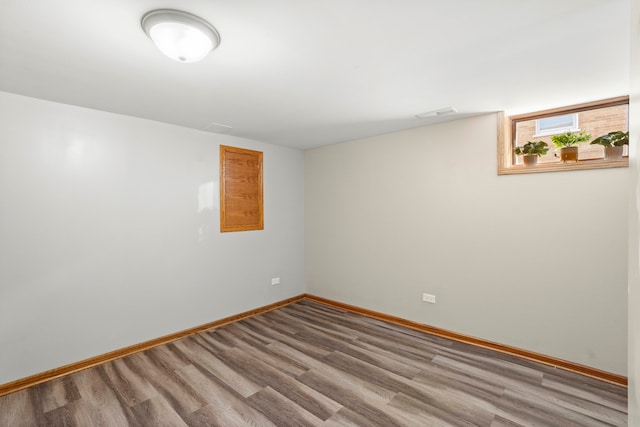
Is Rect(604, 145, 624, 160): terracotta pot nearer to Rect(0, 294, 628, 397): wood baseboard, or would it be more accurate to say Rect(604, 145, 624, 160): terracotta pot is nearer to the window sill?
the window sill

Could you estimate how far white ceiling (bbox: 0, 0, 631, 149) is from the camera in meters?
1.46

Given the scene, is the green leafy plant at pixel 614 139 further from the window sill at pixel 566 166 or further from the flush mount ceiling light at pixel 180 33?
the flush mount ceiling light at pixel 180 33

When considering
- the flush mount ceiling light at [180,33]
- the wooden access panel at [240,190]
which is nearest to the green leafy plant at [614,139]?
the flush mount ceiling light at [180,33]

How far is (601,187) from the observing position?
2.49 meters

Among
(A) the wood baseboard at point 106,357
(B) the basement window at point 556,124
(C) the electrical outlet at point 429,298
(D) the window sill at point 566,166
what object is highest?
Result: (B) the basement window at point 556,124

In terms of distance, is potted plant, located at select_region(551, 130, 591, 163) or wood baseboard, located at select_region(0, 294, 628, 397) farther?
potted plant, located at select_region(551, 130, 591, 163)

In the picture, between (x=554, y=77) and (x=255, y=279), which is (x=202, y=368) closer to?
(x=255, y=279)

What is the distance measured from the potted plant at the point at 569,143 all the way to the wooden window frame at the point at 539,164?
7 cm

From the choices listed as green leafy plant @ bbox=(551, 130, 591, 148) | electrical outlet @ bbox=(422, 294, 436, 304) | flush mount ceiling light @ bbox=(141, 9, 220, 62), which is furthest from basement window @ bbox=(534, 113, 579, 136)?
flush mount ceiling light @ bbox=(141, 9, 220, 62)

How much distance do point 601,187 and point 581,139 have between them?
438mm

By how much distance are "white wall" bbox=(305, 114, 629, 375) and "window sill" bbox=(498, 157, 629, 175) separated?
1.9 inches

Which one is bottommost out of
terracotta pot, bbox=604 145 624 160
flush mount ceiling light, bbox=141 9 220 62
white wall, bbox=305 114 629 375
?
white wall, bbox=305 114 629 375

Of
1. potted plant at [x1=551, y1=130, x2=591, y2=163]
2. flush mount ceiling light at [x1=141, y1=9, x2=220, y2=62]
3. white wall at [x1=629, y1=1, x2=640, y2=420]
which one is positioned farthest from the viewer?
potted plant at [x1=551, y1=130, x2=591, y2=163]

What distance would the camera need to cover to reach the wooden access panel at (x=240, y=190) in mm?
3777
